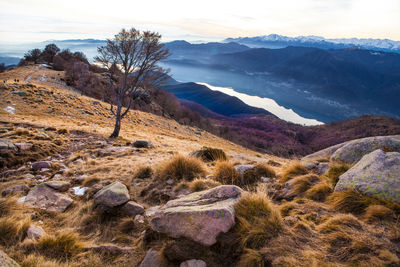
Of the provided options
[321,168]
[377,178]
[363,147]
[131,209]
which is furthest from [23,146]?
[363,147]

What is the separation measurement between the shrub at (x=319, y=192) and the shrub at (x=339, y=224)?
1.10 meters

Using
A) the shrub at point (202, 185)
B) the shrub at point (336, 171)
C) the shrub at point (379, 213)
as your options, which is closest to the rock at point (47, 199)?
the shrub at point (202, 185)

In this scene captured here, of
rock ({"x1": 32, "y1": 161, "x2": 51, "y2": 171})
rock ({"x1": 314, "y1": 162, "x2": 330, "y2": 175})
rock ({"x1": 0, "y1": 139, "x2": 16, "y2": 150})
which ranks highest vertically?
rock ({"x1": 314, "y1": 162, "x2": 330, "y2": 175})

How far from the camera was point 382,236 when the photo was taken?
293 centimetres

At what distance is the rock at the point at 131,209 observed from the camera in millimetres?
4562

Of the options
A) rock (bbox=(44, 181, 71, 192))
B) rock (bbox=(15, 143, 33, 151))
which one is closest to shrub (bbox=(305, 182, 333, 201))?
rock (bbox=(44, 181, 71, 192))

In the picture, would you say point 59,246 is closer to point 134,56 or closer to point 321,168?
point 321,168

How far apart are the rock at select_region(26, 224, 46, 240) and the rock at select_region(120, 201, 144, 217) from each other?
4.91 feet

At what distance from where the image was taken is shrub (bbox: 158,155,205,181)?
6.34 m

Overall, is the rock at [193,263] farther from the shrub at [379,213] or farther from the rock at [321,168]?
the rock at [321,168]

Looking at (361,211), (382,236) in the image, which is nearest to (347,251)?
(382,236)

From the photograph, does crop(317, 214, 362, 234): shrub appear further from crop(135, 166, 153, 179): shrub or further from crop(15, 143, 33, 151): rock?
crop(15, 143, 33, 151): rock

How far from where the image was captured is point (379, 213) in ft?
11.0

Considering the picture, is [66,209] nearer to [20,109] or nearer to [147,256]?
[147,256]
